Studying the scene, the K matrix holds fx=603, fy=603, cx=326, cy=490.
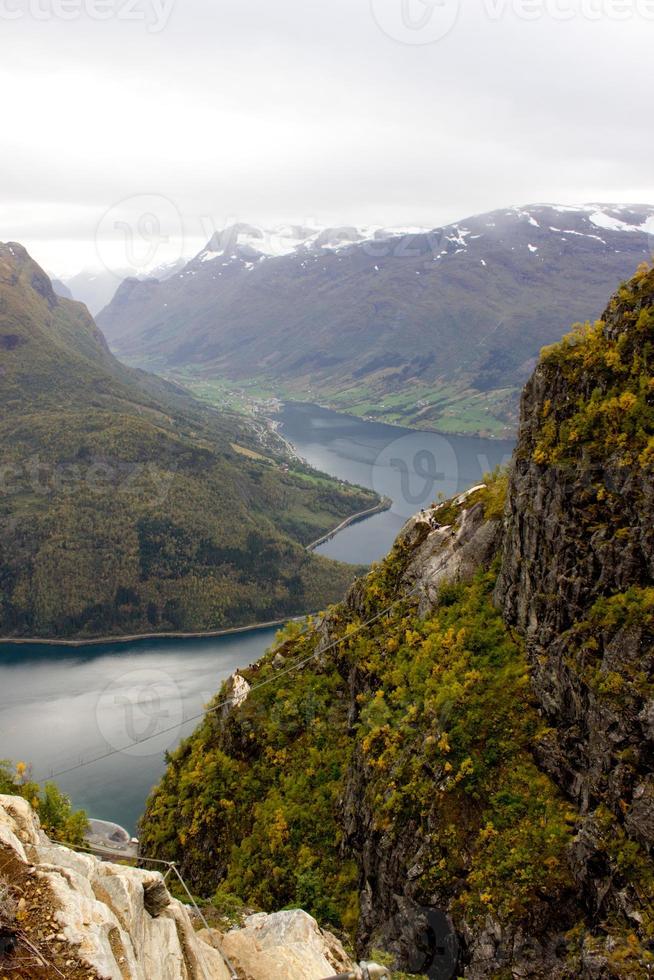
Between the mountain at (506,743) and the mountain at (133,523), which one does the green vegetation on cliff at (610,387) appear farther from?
the mountain at (133,523)

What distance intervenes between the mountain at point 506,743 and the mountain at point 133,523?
7809 cm

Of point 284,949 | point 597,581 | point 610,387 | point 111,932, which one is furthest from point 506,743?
point 111,932

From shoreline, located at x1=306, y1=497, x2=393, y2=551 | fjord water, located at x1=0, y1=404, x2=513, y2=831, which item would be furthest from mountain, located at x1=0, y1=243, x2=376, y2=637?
fjord water, located at x1=0, y1=404, x2=513, y2=831

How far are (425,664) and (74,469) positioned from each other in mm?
112357

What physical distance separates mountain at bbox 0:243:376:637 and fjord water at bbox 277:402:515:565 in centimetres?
804

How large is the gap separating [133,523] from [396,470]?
7639 cm

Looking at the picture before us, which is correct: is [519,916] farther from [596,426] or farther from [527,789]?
[596,426]

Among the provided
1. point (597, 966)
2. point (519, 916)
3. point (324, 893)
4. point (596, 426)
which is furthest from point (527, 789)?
point (596, 426)

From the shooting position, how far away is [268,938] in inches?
498

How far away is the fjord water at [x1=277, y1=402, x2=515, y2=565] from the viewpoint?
406 feet

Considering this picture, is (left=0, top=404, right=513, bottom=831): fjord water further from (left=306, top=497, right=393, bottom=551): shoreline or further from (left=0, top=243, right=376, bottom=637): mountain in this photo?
(left=306, top=497, right=393, bottom=551): shoreline

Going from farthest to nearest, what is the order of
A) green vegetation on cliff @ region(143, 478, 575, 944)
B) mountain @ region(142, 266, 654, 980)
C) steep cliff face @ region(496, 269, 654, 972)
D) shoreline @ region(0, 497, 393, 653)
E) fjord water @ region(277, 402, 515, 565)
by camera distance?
fjord water @ region(277, 402, 515, 565) < shoreline @ region(0, 497, 393, 653) < green vegetation on cliff @ region(143, 478, 575, 944) < mountain @ region(142, 266, 654, 980) < steep cliff face @ region(496, 269, 654, 972)

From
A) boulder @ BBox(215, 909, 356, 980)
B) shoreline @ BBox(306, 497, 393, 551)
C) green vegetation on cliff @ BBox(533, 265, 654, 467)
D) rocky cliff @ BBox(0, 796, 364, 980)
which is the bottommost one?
shoreline @ BBox(306, 497, 393, 551)

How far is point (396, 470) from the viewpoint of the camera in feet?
531
